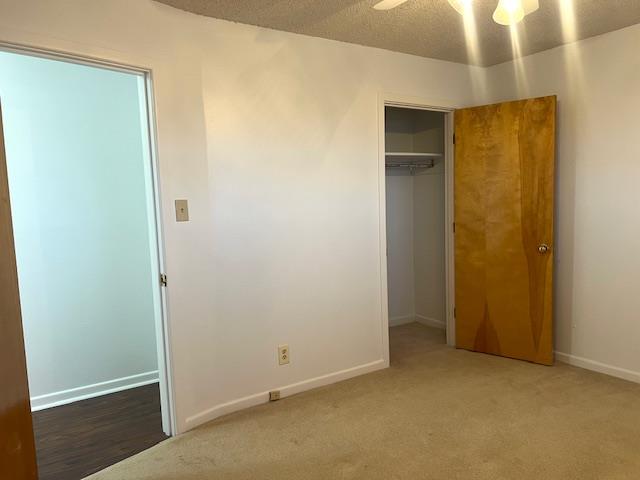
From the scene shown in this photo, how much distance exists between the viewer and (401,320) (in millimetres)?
4625

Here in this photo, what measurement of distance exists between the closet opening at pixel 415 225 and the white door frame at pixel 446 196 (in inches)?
13.4

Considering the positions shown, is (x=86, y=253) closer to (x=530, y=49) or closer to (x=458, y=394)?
(x=458, y=394)

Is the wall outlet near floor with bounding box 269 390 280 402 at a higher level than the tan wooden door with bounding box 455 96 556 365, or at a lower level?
lower

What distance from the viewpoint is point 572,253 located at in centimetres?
332

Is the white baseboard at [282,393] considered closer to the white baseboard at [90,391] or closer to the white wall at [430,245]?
the white baseboard at [90,391]

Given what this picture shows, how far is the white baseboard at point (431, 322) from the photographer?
4.40 metres

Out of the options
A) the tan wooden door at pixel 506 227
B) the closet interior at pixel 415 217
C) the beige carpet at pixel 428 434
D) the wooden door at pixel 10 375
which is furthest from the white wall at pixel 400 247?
the wooden door at pixel 10 375

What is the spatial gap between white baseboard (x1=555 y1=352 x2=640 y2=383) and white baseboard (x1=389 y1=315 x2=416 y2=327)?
4.86ft

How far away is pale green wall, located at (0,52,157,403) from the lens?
2.89 m

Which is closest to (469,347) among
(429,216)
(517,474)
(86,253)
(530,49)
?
(429,216)

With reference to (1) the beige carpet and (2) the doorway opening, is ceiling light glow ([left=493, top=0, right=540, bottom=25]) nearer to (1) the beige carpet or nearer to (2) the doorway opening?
(1) the beige carpet

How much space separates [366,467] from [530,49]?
9.87 feet

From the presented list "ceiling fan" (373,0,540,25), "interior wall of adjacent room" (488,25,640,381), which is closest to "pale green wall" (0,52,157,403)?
"ceiling fan" (373,0,540,25)

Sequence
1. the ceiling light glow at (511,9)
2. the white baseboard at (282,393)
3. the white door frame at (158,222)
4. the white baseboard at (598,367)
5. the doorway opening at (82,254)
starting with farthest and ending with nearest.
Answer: the white baseboard at (598,367)
the doorway opening at (82,254)
the white baseboard at (282,393)
the white door frame at (158,222)
the ceiling light glow at (511,9)
